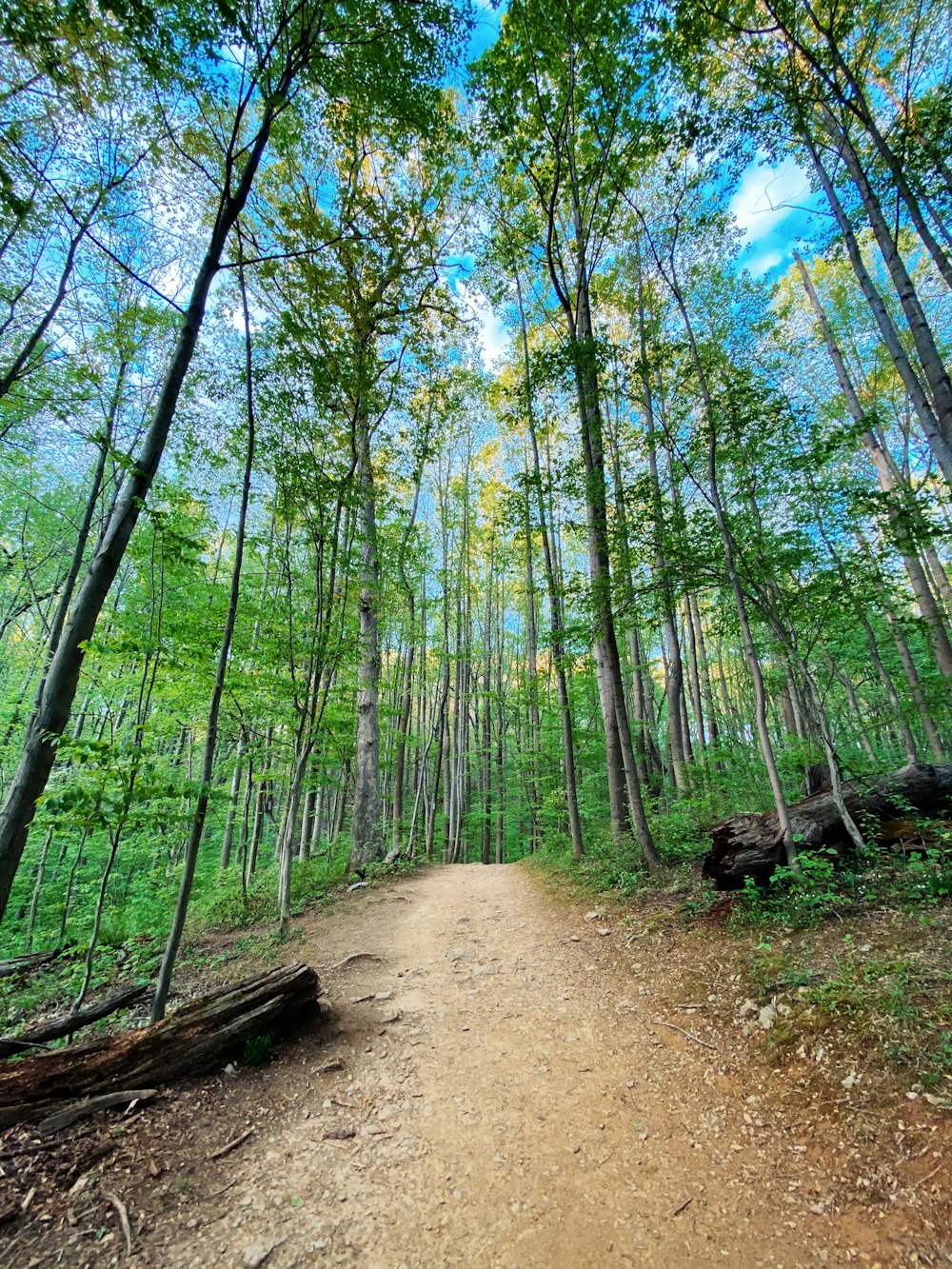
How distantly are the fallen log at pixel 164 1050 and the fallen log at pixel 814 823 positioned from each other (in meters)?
4.02

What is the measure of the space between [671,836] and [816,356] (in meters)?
13.8

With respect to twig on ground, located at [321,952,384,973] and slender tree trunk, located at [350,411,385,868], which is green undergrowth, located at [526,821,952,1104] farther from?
slender tree trunk, located at [350,411,385,868]

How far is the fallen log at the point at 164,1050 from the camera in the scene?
2.40 meters

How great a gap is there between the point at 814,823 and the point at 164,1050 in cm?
563

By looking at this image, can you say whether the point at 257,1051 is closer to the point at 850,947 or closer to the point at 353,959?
the point at 353,959

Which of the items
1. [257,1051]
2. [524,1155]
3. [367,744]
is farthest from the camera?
[367,744]

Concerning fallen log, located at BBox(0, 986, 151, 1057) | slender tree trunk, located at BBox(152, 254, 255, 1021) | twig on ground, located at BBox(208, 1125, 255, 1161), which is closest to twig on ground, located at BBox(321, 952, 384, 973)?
slender tree trunk, located at BBox(152, 254, 255, 1021)

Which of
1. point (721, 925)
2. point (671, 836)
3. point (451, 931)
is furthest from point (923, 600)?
point (451, 931)

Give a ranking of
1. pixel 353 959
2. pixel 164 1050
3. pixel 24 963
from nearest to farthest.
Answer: pixel 164 1050
pixel 353 959
pixel 24 963

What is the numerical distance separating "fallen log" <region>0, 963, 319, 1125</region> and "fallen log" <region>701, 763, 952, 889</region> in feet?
13.2

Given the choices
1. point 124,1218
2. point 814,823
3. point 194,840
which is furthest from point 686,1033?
point 194,840

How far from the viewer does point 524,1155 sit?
2332mm

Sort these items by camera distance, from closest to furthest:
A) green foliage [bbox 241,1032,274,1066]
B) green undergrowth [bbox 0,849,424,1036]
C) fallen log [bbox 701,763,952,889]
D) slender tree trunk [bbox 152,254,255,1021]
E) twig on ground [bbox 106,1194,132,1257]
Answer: twig on ground [bbox 106,1194,132,1257]
green foliage [bbox 241,1032,274,1066]
slender tree trunk [bbox 152,254,255,1021]
fallen log [bbox 701,763,952,889]
green undergrowth [bbox 0,849,424,1036]

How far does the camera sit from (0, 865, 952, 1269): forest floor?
1.82 meters
